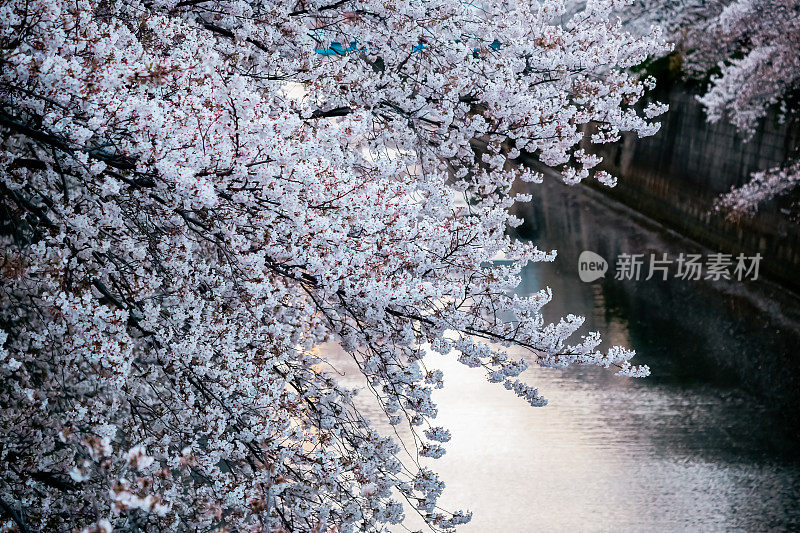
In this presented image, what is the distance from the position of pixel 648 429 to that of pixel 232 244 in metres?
7.17

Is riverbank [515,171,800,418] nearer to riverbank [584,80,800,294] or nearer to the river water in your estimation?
the river water

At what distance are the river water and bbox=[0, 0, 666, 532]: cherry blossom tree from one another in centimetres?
318

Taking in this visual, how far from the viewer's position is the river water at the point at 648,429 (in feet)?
24.9

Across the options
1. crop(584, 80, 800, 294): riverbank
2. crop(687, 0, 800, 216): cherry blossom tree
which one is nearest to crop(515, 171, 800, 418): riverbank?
crop(584, 80, 800, 294): riverbank

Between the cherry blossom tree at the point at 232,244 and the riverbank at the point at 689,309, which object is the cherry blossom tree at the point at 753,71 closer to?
the riverbank at the point at 689,309

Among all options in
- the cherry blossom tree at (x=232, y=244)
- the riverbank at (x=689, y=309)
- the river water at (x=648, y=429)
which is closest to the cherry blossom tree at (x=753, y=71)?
the riverbank at (x=689, y=309)

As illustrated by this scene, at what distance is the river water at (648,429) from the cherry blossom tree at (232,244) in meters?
3.18

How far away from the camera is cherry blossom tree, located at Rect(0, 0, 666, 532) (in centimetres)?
280

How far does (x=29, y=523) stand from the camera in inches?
124

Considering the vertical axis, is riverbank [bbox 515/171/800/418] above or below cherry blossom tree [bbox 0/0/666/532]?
above

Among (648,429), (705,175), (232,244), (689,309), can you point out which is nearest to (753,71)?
(705,175)

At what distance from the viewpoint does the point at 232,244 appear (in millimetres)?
Answer: 3186

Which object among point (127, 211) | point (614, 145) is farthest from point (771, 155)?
point (127, 211)

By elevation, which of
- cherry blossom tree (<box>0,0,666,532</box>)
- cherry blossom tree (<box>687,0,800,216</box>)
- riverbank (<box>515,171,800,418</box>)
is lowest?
cherry blossom tree (<box>0,0,666,532</box>)
